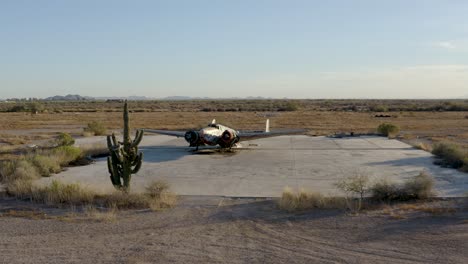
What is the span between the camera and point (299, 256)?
779cm

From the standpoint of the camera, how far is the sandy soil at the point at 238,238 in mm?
7770

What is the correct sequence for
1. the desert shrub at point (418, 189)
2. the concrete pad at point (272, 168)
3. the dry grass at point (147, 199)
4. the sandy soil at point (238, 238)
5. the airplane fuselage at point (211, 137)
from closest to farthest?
the sandy soil at point (238, 238), the dry grass at point (147, 199), the desert shrub at point (418, 189), the concrete pad at point (272, 168), the airplane fuselage at point (211, 137)

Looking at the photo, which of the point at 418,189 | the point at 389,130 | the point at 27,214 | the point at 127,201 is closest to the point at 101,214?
the point at 127,201

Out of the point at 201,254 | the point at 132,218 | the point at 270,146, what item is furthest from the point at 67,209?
the point at 270,146

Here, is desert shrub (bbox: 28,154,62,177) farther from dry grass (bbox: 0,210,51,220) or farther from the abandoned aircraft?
the abandoned aircraft

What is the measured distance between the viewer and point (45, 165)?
16828 mm

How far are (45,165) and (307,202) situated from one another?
10.5 meters

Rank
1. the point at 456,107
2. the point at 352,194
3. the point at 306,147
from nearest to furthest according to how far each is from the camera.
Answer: the point at 352,194 → the point at 306,147 → the point at 456,107

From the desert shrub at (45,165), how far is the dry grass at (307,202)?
9.64 m

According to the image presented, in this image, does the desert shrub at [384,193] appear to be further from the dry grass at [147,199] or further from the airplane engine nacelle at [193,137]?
the airplane engine nacelle at [193,137]

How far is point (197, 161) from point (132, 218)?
32.8ft

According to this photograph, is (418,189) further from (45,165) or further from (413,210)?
(45,165)

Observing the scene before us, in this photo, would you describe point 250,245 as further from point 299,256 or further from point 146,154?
point 146,154

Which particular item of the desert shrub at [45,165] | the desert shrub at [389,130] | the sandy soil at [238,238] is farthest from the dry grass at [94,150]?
the desert shrub at [389,130]
